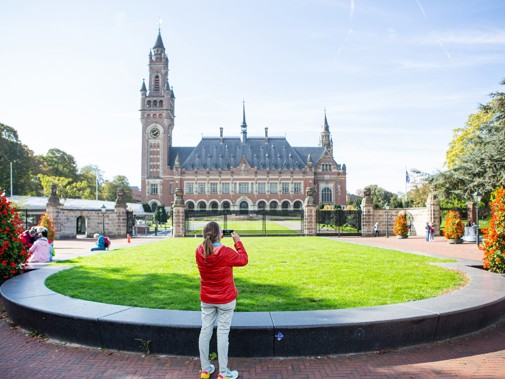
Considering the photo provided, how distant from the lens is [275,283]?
7.75 meters

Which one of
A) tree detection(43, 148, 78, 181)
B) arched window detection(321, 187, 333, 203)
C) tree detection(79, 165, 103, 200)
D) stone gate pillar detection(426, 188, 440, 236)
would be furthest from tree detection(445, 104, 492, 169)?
tree detection(43, 148, 78, 181)

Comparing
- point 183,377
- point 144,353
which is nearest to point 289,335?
point 183,377

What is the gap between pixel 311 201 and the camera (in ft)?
91.8

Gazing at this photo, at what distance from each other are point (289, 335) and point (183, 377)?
4.41ft

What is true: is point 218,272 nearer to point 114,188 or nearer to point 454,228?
point 454,228

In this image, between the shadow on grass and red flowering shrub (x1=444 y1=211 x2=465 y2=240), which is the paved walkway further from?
red flowering shrub (x1=444 y1=211 x2=465 y2=240)

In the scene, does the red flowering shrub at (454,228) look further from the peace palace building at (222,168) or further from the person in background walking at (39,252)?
the peace palace building at (222,168)

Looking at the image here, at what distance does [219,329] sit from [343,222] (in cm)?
3159

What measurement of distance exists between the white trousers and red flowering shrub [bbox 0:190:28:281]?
6.21 m

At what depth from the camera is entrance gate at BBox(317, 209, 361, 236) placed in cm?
2873

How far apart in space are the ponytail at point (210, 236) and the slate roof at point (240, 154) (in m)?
68.2

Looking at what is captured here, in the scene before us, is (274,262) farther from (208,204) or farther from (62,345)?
(208,204)

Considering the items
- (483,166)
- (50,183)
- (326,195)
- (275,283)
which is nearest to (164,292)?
(275,283)

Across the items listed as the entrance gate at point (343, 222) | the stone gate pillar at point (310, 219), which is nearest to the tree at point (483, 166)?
the entrance gate at point (343, 222)
